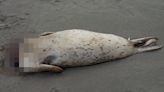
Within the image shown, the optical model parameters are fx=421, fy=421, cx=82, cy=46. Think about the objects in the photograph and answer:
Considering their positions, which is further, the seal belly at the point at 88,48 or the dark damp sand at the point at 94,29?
the seal belly at the point at 88,48

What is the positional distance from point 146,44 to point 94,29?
92 cm

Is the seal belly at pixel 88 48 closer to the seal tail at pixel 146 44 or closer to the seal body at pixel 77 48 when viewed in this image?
the seal body at pixel 77 48

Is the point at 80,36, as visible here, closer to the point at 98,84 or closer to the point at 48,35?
the point at 48,35

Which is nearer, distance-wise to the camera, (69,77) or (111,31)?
(69,77)

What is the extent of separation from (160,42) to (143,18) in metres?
0.79

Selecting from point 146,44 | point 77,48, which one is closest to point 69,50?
point 77,48

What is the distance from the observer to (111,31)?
21.7ft

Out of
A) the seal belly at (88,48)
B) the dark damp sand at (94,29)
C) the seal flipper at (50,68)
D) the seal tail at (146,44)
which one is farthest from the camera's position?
the seal tail at (146,44)

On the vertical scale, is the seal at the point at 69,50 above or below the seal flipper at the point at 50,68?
above

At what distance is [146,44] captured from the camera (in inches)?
245

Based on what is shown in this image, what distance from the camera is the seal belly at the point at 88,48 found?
Result: 5.72m

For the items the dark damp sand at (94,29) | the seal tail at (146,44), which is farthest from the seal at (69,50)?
the dark damp sand at (94,29)

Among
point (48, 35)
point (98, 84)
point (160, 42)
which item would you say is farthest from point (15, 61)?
point (160, 42)

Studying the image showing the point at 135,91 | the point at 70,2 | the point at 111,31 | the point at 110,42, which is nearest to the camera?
the point at 135,91
